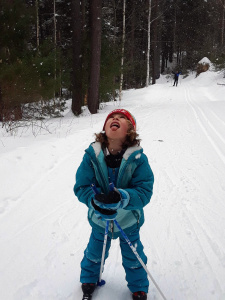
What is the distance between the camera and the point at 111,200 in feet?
4.83

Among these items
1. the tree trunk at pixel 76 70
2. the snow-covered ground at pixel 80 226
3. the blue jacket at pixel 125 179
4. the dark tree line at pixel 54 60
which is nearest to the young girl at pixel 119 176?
the blue jacket at pixel 125 179

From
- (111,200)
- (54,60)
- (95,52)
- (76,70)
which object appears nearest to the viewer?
(111,200)

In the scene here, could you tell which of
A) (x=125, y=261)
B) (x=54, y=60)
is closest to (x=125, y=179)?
(x=125, y=261)

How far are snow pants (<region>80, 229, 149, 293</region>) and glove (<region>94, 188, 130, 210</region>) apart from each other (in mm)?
573

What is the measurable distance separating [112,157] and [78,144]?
461cm

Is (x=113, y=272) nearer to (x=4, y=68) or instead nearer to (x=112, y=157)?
(x=112, y=157)

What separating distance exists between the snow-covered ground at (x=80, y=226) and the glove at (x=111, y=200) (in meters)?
1.23

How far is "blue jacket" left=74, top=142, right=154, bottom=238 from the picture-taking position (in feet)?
5.60

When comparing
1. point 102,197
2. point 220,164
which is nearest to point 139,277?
point 102,197

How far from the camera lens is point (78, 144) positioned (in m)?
6.33

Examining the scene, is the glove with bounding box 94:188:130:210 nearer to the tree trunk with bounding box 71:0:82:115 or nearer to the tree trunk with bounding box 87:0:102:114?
the tree trunk with bounding box 71:0:82:115

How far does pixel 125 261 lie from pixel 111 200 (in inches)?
34.6

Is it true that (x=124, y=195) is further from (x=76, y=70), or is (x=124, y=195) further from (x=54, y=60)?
(x=76, y=70)

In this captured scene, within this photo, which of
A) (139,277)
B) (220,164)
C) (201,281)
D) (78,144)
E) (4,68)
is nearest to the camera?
(139,277)
